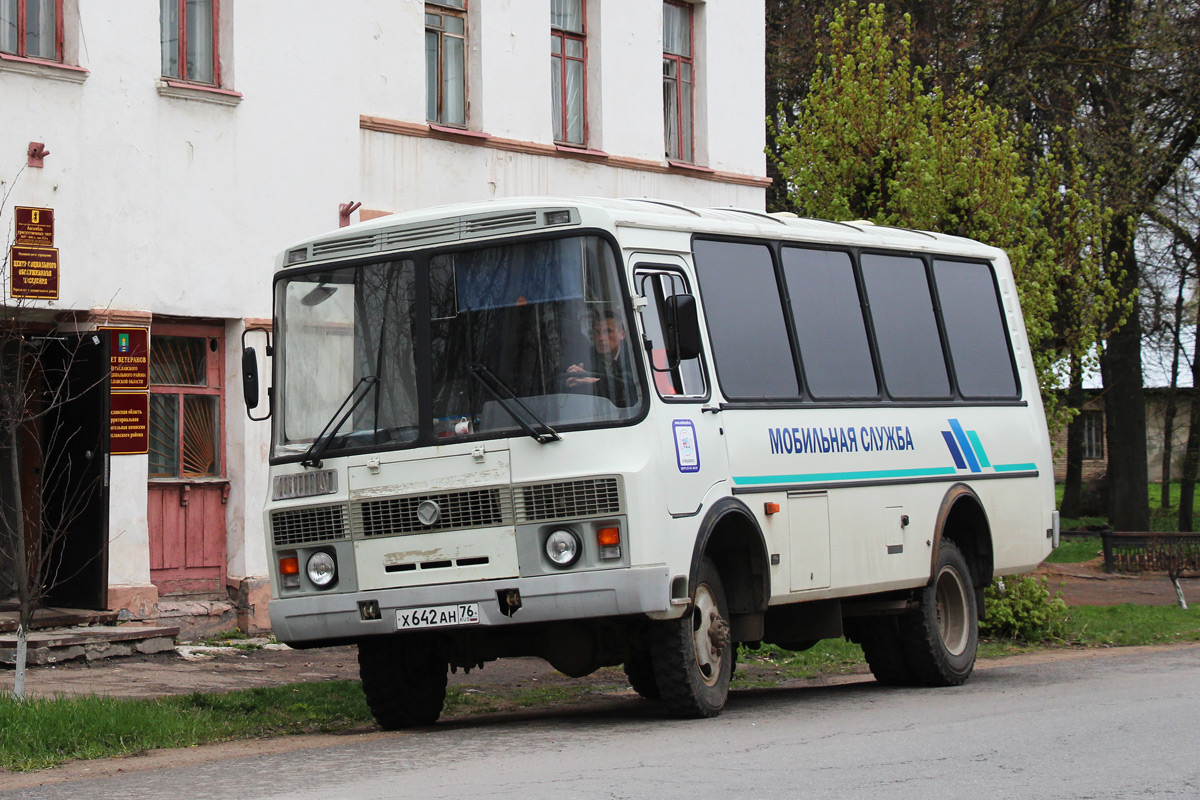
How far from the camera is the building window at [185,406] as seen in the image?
16.5m

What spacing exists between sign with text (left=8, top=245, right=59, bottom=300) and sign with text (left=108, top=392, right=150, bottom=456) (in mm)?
1131

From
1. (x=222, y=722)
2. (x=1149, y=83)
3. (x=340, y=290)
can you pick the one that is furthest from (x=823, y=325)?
(x=1149, y=83)

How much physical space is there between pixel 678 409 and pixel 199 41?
866 centimetres

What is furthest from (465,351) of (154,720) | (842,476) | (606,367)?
(842,476)

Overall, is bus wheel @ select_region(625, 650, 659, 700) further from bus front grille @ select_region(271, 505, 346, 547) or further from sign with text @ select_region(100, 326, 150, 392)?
sign with text @ select_region(100, 326, 150, 392)

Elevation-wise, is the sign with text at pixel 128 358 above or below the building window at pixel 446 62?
below

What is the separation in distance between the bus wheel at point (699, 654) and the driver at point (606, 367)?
1.25 meters

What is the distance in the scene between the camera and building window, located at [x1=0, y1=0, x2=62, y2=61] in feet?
50.3

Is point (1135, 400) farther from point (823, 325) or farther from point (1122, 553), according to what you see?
point (823, 325)

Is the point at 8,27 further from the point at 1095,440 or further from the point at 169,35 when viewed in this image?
the point at 1095,440

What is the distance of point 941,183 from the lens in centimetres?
1809

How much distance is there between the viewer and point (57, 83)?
15.4 meters

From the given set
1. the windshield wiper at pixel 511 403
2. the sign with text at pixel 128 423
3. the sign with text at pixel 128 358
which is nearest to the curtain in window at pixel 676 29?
the sign with text at pixel 128 358

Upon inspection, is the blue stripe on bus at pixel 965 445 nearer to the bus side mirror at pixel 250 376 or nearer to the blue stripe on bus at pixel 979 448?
the blue stripe on bus at pixel 979 448
